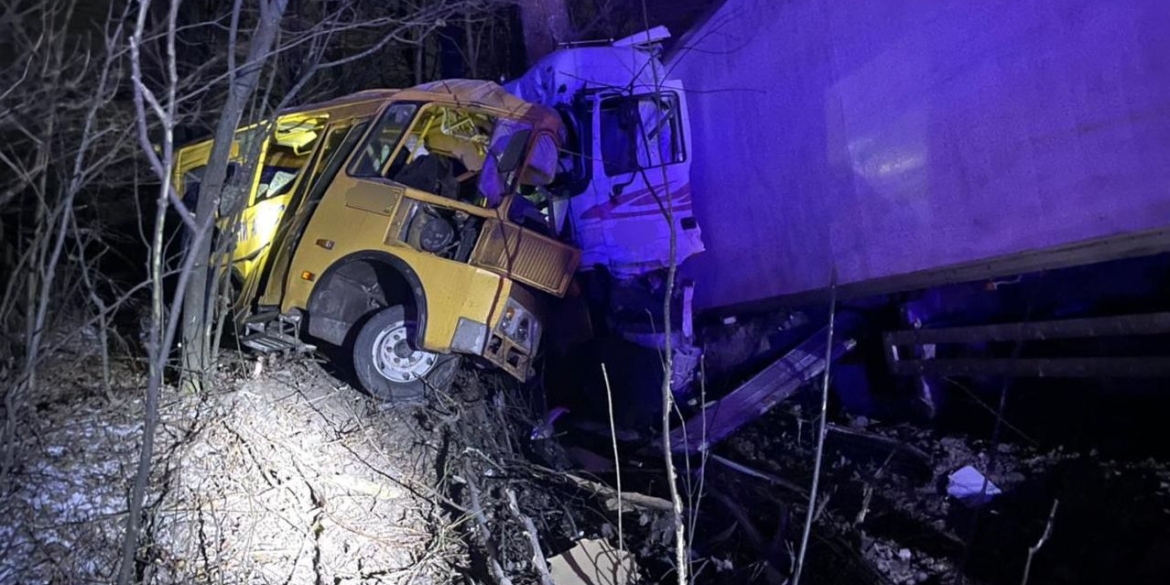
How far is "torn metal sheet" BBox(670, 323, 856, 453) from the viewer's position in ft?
21.4

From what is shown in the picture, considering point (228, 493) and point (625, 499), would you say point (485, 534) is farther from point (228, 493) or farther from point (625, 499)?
point (228, 493)

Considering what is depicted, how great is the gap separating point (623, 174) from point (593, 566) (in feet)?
12.9

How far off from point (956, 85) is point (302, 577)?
476 centimetres

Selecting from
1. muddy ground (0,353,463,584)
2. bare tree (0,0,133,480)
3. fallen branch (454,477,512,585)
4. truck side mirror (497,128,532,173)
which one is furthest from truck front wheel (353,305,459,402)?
bare tree (0,0,133,480)

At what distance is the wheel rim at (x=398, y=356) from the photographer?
21.2ft

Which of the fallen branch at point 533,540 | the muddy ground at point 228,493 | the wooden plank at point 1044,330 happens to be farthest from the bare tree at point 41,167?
the wooden plank at point 1044,330

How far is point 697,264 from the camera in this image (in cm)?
812

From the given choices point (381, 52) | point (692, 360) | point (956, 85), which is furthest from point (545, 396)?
point (381, 52)

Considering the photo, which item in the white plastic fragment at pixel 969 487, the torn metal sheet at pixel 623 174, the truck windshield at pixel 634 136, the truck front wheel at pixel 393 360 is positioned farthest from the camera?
the truck windshield at pixel 634 136

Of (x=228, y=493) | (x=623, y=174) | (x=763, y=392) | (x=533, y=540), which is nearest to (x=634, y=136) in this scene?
(x=623, y=174)

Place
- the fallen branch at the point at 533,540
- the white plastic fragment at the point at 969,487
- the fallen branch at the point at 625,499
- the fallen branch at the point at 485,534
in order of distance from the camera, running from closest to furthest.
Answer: the fallen branch at the point at 533,540, the fallen branch at the point at 485,534, the white plastic fragment at the point at 969,487, the fallen branch at the point at 625,499

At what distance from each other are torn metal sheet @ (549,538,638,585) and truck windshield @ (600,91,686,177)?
3814mm

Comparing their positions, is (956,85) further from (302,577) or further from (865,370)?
(302,577)

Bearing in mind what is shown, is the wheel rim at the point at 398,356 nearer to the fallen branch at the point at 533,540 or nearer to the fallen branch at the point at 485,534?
the fallen branch at the point at 485,534
